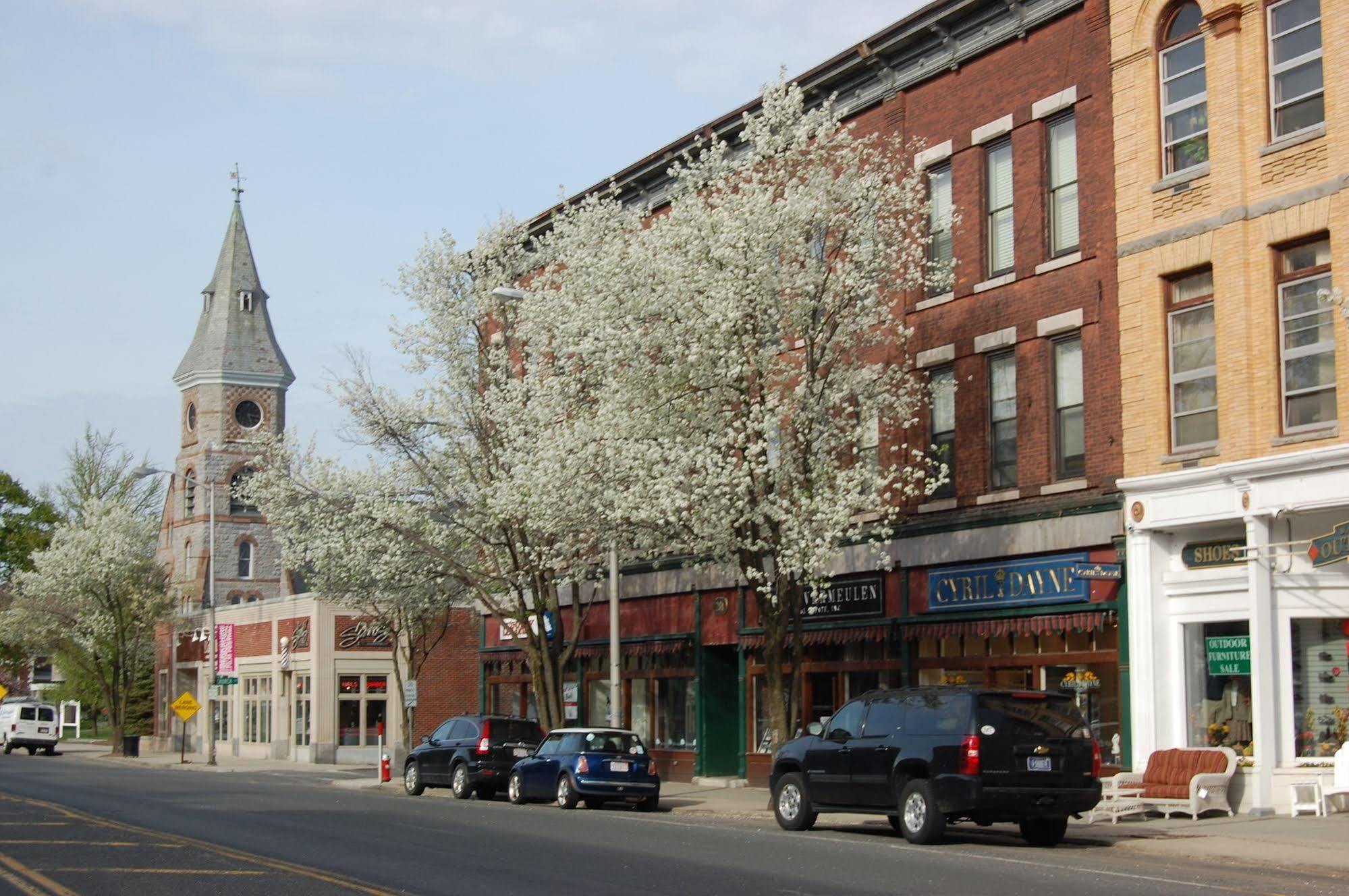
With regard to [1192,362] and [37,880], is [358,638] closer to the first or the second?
[1192,362]

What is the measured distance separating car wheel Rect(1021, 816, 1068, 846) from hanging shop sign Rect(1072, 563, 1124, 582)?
5.71m

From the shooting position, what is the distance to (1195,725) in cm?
2252

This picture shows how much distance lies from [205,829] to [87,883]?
638cm

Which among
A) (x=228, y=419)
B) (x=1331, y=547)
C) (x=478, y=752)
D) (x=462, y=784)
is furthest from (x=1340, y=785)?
(x=228, y=419)

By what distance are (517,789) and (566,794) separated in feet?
5.61

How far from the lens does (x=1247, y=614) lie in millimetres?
21766

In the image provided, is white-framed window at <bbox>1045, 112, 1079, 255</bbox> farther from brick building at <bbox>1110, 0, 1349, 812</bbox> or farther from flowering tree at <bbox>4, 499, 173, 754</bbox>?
flowering tree at <bbox>4, 499, 173, 754</bbox>

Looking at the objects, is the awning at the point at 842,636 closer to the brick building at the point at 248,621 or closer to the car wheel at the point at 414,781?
the car wheel at the point at 414,781

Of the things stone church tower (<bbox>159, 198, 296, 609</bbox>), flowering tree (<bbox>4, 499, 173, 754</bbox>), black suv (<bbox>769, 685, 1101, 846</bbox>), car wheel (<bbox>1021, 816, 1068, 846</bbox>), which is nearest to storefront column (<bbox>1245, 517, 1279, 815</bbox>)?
black suv (<bbox>769, 685, 1101, 846</bbox>)

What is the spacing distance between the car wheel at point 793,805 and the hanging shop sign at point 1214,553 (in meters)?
6.79

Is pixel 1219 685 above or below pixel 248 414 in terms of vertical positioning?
below

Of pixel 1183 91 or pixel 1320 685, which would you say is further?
pixel 1183 91

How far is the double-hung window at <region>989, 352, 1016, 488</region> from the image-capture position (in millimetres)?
25891

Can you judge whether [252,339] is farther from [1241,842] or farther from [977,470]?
[1241,842]
